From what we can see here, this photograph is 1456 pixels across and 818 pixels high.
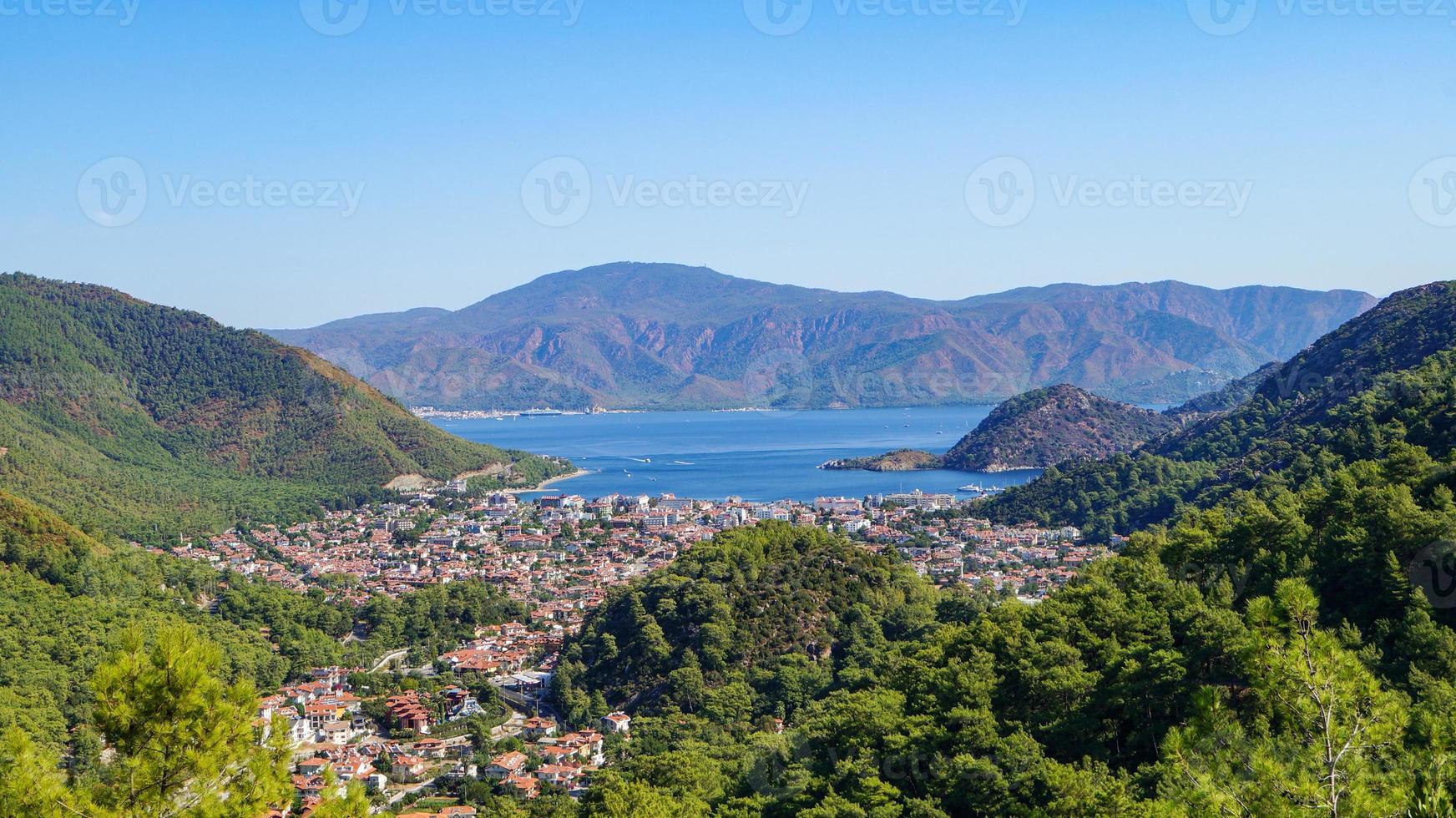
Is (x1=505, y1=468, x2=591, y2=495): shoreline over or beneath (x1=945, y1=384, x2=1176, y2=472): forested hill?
A: beneath

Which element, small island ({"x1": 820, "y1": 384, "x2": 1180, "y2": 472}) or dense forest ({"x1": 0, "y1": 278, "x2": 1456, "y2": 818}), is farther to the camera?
small island ({"x1": 820, "y1": 384, "x2": 1180, "y2": 472})

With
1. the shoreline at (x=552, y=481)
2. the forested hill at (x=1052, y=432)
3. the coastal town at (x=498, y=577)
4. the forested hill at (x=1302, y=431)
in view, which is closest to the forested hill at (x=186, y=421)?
the shoreline at (x=552, y=481)

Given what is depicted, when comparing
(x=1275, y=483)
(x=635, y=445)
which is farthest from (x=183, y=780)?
(x=635, y=445)

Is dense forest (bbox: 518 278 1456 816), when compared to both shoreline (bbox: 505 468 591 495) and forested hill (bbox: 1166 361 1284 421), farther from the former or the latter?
forested hill (bbox: 1166 361 1284 421)

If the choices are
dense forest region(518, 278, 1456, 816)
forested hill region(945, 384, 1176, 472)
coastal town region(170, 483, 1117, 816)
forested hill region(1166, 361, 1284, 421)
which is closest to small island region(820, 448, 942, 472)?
forested hill region(945, 384, 1176, 472)

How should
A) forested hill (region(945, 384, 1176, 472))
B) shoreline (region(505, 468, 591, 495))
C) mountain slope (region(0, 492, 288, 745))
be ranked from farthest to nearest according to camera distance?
forested hill (region(945, 384, 1176, 472))
shoreline (region(505, 468, 591, 495))
mountain slope (region(0, 492, 288, 745))

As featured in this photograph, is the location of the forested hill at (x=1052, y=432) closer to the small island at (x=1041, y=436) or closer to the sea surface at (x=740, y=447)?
the small island at (x=1041, y=436)

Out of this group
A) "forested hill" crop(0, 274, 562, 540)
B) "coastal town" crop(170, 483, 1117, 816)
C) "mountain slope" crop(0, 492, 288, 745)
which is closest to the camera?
"coastal town" crop(170, 483, 1117, 816)
